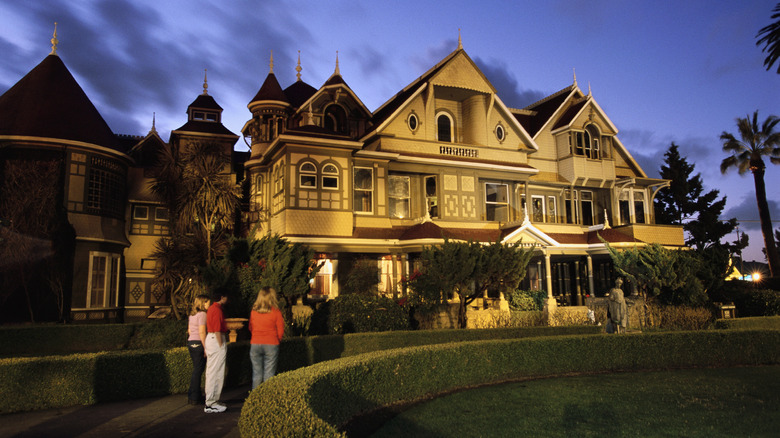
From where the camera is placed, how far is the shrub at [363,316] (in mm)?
17031

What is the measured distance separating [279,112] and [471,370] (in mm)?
21413

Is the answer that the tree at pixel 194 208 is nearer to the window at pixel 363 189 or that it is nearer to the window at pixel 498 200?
the window at pixel 363 189

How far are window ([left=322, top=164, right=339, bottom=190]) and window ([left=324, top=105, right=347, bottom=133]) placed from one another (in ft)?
14.2

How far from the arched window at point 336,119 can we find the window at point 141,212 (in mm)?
10740

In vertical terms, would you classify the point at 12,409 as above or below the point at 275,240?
below

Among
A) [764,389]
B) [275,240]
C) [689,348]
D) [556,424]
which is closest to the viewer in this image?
[556,424]

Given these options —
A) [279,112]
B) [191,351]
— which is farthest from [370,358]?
[279,112]

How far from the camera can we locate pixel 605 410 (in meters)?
10.0

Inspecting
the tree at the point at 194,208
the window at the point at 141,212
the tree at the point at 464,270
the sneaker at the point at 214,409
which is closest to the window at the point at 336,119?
the tree at the point at 194,208

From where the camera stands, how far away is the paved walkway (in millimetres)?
8102

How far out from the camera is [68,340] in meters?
18.4

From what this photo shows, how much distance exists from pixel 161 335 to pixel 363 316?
654cm

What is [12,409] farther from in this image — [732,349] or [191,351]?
[732,349]

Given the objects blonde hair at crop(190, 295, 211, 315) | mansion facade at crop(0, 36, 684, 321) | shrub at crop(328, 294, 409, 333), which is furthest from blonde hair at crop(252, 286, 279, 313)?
mansion facade at crop(0, 36, 684, 321)
